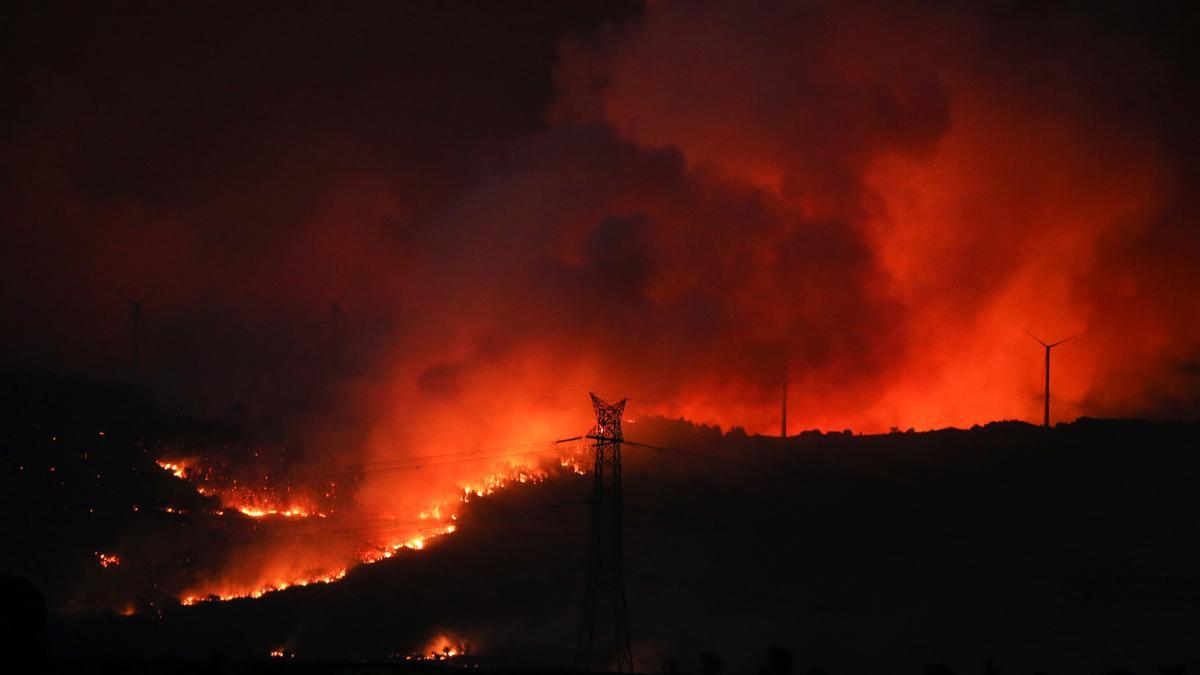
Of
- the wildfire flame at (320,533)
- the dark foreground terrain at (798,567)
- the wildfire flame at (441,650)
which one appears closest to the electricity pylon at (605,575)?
the dark foreground terrain at (798,567)

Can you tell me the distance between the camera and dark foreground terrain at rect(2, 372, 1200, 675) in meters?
104

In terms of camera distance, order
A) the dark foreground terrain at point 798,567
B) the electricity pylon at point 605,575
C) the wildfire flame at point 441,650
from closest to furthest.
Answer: the electricity pylon at point 605,575 < the dark foreground terrain at point 798,567 < the wildfire flame at point 441,650

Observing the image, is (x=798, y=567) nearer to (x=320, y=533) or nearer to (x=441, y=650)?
(x=441, y=650)

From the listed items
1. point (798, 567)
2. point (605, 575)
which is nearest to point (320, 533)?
point (605, 575)

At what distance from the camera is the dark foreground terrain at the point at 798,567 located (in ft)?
340

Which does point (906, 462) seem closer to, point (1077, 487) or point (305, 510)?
point (1077, 487)

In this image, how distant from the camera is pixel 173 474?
547ft

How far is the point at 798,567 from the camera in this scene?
122 meters

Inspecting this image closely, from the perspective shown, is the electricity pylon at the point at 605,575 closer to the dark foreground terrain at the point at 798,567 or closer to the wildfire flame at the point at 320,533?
the dark foreground terrain at the point at 798,567

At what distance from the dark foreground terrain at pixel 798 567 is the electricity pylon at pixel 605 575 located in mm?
2924

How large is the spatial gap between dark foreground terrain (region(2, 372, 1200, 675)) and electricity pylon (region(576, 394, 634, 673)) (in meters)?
2.92

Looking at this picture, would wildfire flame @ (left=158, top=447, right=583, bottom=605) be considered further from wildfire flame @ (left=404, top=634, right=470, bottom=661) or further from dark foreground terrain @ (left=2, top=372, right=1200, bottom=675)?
wildfire flame @ (left=404, top=634, right=470, bottom=661)

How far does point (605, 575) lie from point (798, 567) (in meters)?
20.6

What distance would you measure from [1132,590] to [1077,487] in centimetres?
2268
